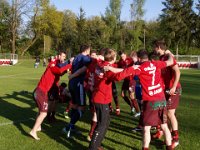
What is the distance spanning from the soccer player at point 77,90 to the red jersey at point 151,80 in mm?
1928

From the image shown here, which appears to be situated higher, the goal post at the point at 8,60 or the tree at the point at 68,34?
the tree at the point at 68,34

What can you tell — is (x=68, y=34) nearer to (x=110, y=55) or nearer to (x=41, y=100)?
(x=41, y=100)

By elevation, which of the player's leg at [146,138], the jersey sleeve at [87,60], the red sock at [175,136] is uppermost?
the jersey sleeve at [87,60]

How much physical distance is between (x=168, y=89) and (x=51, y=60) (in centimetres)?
273

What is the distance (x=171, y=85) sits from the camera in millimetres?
7215

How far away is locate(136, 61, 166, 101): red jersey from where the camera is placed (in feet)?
19.9

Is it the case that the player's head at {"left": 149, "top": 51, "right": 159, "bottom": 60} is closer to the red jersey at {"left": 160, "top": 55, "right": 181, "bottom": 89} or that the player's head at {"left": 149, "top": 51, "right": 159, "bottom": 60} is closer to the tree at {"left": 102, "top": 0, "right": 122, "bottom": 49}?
the red jersey at {"left": 160, "top": 55, "right": 181, "bottom": 89}

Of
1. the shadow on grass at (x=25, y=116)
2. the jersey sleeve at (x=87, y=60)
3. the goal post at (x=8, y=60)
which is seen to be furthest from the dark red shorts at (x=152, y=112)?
the goal post at (x=8, y=60)

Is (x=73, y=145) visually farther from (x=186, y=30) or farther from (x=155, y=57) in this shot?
(x=186, y=30)

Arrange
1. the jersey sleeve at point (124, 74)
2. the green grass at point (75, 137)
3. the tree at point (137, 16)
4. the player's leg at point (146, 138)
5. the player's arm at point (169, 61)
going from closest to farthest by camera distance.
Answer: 1. the jersey sleeve at point (124, 74)
2. the player's leg at point (146, 138)
3. the player's arm at point (169, 61)
4. the green grass at point (75, 137)
5. the tree at point (137, 16)

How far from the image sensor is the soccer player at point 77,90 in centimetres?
788

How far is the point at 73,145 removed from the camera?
7.25 m

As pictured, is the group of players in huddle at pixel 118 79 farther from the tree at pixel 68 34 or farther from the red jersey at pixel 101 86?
the tree at pixel 68 34

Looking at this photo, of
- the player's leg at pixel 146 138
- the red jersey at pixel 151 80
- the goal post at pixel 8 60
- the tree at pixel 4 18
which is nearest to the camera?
the red jersey at pixel 151 80
